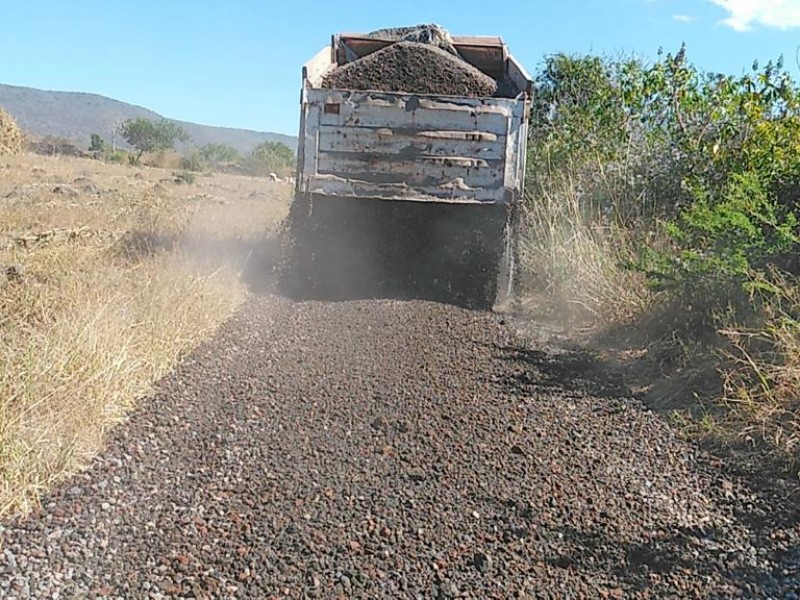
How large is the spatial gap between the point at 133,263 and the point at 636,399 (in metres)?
5.61

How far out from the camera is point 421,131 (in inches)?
319

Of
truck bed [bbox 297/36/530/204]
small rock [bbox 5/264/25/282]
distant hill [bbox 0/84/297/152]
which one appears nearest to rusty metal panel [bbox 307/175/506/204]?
truck bed [bbox 297/36/530/204]

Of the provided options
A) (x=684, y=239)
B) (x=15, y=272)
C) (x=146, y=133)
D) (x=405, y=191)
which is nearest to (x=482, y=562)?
(x=684, y=239)

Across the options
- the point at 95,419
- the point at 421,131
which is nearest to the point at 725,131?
the point at 421,131

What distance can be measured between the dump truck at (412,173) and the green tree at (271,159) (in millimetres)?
36339

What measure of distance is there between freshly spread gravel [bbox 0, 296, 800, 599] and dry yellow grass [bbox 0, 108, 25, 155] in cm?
2934

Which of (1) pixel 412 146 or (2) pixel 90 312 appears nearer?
(2) pixel 90 312

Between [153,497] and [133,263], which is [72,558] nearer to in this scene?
[153,497]

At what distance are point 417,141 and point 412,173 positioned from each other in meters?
0.32

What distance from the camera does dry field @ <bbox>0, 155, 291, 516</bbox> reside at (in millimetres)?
4000

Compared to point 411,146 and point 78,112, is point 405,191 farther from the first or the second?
point 78,112

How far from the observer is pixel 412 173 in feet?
26.8

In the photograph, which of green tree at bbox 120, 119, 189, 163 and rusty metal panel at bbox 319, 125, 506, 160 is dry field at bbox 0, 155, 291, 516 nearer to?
rusty metal panel at bbox 319, 125, 506, 160

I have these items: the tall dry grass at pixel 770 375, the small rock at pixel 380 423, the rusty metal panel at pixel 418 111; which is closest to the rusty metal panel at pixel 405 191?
the rusty metal panel at pixel 418 111
